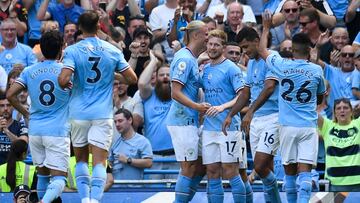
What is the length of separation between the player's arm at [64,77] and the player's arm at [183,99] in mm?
1378

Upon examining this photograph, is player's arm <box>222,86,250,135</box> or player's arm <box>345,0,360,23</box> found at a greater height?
player's arm <box>345,0,360,23</box>

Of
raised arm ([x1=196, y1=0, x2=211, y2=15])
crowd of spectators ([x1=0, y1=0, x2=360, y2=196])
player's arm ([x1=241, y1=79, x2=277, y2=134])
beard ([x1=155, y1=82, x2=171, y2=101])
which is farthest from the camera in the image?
raised arm ([x1=196, y1=0, x2=211, y2=15])

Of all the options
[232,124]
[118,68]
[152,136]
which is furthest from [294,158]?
[152,136]

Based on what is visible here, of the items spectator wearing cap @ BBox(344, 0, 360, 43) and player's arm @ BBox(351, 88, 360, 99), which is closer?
player's arm @ BBox(351, 88, 360, 99)

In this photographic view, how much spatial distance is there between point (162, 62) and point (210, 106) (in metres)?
4.77

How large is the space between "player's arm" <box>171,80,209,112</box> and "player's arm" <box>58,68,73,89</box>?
138 centimetres

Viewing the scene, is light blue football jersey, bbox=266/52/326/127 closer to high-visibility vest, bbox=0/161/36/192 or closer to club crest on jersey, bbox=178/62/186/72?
club crest on jersey, bbox=178/62/186/72

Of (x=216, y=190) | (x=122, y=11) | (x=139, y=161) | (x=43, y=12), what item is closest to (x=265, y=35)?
(x=216, y=190)

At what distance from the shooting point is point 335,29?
71.8ft

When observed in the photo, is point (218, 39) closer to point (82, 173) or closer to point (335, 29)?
point (82, 173)

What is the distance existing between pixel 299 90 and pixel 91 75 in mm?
2646

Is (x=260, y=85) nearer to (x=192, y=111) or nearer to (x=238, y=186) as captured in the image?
(x=192, y=111)

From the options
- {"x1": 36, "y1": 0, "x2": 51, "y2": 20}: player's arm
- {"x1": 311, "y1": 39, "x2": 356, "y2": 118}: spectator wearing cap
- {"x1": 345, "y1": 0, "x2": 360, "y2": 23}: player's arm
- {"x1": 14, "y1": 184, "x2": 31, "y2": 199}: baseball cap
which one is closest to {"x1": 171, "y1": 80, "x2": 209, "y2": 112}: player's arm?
{"x1": 14, "y1": 184, "x2": 31, "y2": 199}: baseball cap

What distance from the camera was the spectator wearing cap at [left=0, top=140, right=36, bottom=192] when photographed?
19.1m
